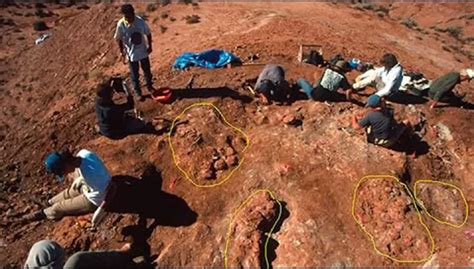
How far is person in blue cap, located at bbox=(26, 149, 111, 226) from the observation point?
18.7 feet

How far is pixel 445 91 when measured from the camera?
29.9 ft

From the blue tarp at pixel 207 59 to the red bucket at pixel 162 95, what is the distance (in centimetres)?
155

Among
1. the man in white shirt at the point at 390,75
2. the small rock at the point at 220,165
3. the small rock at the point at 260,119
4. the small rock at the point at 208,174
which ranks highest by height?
the man in white shirt at the point at 390,75

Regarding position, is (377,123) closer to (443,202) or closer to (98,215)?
(443,202)

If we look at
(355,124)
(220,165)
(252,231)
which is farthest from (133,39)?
(355,124)

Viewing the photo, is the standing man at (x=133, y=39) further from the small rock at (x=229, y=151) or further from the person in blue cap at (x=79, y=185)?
the person in blue cap at (x=79, y=185)

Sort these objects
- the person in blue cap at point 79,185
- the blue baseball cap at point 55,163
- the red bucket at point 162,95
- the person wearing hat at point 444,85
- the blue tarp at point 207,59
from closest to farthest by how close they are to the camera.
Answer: the blue baseball cap at point 55,163 < the person in blue cap at point 79,185 < the red bucket at point 162,95 < the person wearing hat at point 444,85 < the blue tarp at point 207,59

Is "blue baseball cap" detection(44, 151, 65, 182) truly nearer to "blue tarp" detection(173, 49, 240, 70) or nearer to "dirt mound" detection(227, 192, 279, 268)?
"dirt mound" detection(227, 192, 279, 268)

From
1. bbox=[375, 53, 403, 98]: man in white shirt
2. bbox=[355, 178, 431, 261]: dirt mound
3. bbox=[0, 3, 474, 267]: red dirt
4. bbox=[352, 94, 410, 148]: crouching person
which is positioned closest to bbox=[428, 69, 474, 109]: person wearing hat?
bbox=[0, 3, 474, 267]: red dirt

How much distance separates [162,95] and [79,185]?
3.03 metres

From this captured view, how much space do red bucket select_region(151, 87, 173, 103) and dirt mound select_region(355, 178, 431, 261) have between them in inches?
168

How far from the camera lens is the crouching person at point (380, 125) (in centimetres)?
765

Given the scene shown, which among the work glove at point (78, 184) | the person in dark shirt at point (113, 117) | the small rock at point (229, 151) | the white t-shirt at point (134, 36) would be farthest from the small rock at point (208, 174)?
the white t-shirt at point (134, 36)

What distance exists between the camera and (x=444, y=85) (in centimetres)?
905
